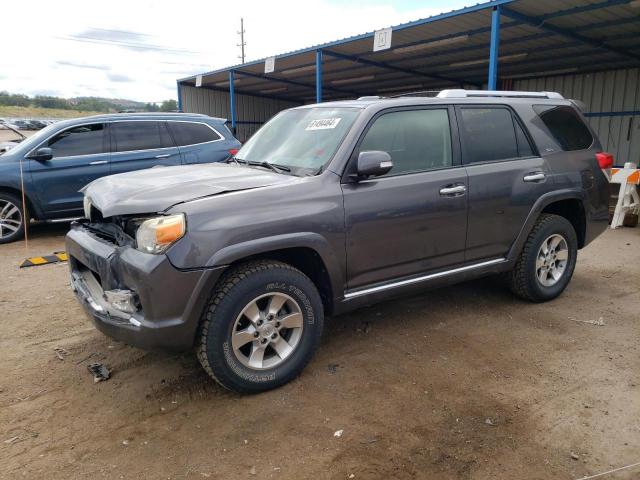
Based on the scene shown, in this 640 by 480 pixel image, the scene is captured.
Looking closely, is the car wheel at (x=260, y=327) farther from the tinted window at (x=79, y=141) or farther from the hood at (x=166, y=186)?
the tinted window at (x=79, y=141)

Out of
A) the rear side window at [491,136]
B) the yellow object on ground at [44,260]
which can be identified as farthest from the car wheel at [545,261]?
the yellow object on ground at [44,260]

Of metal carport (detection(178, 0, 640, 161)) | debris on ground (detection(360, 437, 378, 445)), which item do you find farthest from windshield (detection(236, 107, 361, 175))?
metal carport (detection(178, 0, 640, 161))

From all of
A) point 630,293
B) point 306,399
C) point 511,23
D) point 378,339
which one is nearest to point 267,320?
point 306,399

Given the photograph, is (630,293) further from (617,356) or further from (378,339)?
(378,339)

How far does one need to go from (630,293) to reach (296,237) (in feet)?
12.8

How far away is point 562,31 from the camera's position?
10.8 metres

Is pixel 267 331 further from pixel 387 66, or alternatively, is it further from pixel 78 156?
pixel 387 66

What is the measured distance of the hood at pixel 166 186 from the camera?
2928 mm

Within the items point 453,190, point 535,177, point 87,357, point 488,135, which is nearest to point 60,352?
point 87,357

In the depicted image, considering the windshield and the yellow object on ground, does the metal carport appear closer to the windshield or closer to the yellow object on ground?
the windshield

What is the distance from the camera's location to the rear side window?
396cm

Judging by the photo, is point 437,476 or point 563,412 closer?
point 437,476

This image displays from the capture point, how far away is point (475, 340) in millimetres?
3918

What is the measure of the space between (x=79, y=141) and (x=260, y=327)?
588 centimetres
